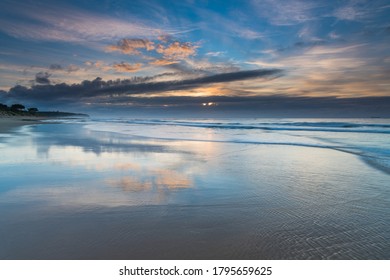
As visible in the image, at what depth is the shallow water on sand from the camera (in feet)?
9.27

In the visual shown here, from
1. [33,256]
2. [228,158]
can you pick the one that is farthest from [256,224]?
[228,158]

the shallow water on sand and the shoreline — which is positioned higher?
the shoreline

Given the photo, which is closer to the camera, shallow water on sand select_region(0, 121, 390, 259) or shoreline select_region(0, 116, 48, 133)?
shallow water on sand select_region(0, 121, 390, 259)

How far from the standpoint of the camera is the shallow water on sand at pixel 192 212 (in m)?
2.83

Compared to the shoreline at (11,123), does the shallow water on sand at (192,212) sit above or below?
below

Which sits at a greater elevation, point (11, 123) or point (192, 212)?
point (11, 123)

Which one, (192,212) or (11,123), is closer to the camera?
(192,212)

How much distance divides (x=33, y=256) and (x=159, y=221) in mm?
1404

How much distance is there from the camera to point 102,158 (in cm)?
825

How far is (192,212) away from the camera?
386 cm

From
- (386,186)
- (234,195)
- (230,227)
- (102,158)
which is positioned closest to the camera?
(230,227)

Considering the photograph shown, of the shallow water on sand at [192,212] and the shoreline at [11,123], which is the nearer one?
the shallow water on sand at [192,212]
